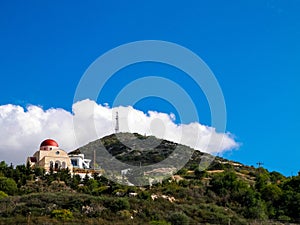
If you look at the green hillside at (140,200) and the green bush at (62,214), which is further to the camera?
the green hillside at (140,200)

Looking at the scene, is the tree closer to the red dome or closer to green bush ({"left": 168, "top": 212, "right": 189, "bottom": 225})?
the red dome

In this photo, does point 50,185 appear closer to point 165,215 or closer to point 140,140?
point 165,215

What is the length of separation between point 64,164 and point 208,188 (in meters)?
17.8

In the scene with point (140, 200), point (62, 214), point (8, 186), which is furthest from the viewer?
point (8, 186)

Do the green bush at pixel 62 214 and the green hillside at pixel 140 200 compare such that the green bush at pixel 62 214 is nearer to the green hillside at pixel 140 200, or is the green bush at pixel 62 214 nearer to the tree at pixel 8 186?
the green hillside at pixel 140 200

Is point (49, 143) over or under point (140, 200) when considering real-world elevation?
over

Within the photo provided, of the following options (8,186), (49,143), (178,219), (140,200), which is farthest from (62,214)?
(49,143)

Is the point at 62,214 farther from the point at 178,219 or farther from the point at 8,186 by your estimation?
the point at 8,186

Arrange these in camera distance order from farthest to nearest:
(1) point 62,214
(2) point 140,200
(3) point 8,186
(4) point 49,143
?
(4) point 49,143 < (3) point 8,186 < (2) point 140,200 < (1) point 62,214

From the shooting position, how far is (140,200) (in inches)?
1431

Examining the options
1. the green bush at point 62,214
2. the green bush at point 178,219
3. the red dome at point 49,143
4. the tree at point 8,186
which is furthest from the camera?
the red dome at point 49,143

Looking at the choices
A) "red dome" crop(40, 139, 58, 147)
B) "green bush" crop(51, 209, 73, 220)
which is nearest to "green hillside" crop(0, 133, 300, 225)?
"green bush" crop(51, 209, 73, 220)

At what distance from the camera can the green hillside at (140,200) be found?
1220 inches

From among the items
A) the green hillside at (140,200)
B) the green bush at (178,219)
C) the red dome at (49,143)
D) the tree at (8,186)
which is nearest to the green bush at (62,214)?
the green hillside at (140,200)
